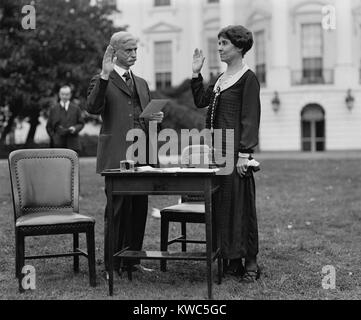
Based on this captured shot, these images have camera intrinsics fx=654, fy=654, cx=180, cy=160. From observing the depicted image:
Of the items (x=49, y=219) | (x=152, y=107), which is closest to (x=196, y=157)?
(x=152, y=107)

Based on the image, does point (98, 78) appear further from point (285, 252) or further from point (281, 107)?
point (281, 107)

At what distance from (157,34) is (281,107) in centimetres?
870

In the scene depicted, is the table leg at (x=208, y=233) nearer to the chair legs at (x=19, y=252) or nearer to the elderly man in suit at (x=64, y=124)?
the chair legs at (x=19, y=252)

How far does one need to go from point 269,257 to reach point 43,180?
260 cm

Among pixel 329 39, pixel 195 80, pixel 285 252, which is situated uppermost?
pixel 329 39

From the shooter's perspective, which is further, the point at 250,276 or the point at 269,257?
the point at 269,257

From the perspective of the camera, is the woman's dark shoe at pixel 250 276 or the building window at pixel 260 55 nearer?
the woman's dark shoe at pixel 250 276

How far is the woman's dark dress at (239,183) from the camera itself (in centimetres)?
595

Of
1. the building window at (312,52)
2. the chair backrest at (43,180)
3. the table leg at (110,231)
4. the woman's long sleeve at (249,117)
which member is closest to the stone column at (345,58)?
the building window at (312,52)

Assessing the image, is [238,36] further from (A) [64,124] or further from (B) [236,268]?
(A) [64,124]

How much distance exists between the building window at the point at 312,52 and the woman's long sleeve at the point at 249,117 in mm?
26517

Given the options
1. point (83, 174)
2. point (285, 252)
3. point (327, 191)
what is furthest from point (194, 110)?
point (285, 252)

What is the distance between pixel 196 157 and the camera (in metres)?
6.81
